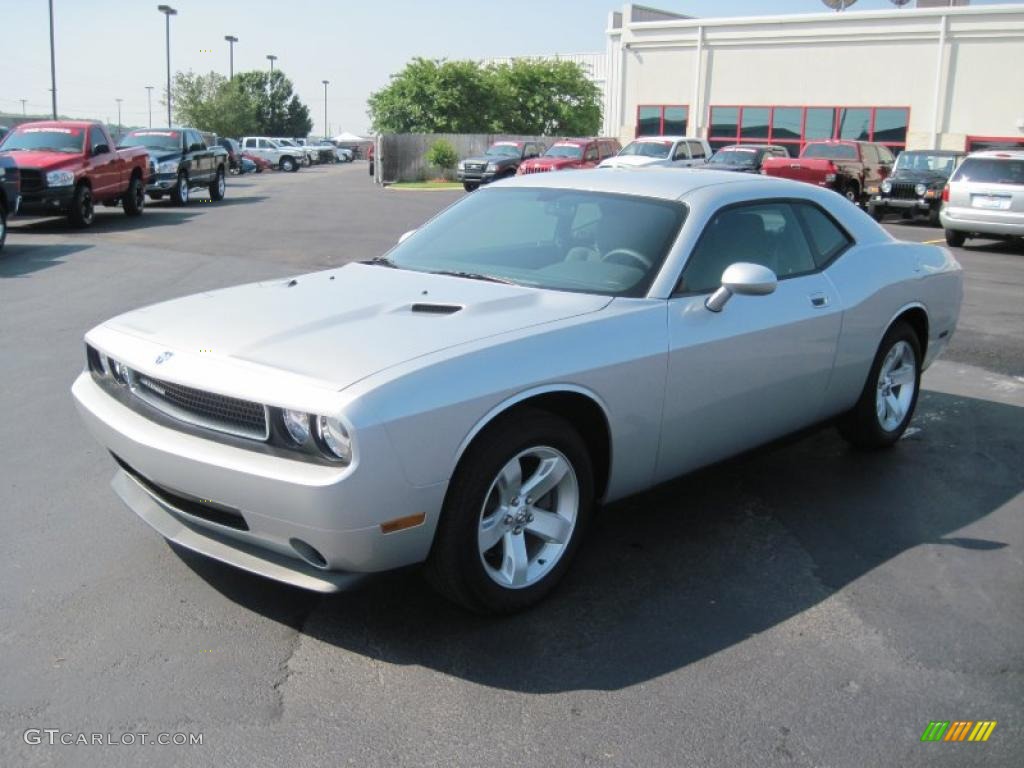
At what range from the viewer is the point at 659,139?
28078 millimetres

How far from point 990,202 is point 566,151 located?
16002mm

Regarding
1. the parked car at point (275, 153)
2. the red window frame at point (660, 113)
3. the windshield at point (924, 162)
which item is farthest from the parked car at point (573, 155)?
the parked car at point (275, 153)

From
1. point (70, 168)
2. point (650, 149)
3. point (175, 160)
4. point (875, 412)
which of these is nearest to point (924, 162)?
point (650, 149)

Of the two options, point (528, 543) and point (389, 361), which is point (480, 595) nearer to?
point (528, 543)

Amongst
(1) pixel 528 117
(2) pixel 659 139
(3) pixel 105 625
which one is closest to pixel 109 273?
(3) pixel 105 625

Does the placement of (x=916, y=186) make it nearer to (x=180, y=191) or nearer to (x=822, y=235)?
(x=180, y=191)

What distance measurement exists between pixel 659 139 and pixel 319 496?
85.9 ft

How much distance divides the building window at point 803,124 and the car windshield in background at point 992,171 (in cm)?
1825

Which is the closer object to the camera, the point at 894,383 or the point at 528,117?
the point at 894,383

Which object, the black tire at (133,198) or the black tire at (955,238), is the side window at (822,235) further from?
the black tire at (133,198)

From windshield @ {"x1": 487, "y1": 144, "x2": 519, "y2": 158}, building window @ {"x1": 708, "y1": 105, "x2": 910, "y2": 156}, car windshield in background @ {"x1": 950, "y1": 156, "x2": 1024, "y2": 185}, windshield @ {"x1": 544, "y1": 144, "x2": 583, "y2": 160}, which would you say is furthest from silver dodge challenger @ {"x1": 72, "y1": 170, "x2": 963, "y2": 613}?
building window @ {"x1": 708, "y1": 105, "x2": 910, "y2": 156}

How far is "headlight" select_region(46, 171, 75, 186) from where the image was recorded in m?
17.2

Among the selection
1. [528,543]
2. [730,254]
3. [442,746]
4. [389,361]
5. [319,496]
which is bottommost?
[442,746]

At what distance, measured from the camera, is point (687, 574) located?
4328mm
